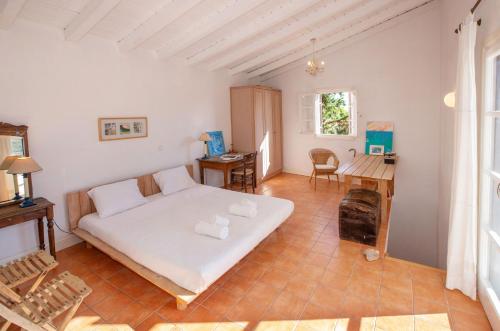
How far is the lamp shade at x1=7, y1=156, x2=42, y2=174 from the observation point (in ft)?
9.31

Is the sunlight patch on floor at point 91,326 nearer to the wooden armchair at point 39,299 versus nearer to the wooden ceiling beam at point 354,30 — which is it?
the wooden armchair at point 39,299

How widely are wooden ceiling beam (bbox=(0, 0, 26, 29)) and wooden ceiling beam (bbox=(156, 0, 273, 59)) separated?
1736mm

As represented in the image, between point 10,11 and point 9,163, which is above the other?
point 10,11

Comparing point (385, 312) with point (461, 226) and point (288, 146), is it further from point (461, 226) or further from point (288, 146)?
point (288, 146)

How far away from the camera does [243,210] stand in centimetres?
339

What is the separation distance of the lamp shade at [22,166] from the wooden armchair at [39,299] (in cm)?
95

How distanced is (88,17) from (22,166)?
169cm

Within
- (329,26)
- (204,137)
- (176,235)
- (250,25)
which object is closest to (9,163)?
(176,235)

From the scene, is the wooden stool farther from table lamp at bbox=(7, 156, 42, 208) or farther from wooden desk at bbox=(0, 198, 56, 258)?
table lamp at bbox=(7, 156, 42, 208)

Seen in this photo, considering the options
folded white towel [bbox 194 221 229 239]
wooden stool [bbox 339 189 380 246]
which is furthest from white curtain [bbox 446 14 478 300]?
folded white towel [bbox 194 221 229 239]

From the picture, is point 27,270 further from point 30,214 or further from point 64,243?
point 64,243

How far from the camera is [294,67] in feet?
22.2

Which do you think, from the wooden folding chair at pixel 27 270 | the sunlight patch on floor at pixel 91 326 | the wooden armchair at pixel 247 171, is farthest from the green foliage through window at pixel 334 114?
the wooden folding chair at pixel 27 270

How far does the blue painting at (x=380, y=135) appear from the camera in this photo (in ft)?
18.6
